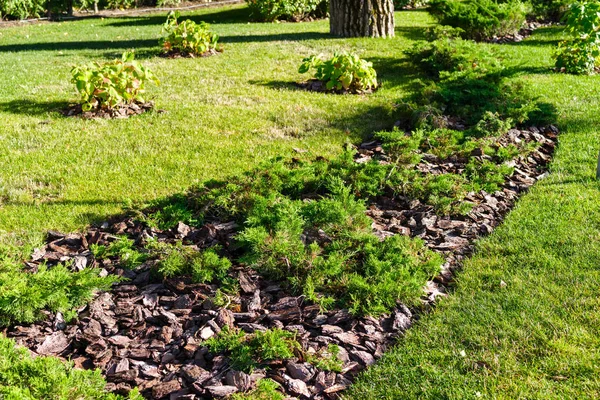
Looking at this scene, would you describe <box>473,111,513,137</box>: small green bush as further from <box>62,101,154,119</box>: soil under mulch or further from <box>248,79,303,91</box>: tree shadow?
<box>62,101,154,119</box>: soil under mulch

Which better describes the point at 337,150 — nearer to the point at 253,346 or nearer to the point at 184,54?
the point at 253,346

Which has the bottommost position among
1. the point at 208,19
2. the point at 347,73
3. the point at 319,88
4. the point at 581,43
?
the point at 319,88

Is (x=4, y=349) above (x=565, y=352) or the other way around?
above

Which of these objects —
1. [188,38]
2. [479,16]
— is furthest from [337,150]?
[479,16]

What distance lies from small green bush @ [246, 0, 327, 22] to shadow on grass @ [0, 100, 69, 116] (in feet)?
31.5

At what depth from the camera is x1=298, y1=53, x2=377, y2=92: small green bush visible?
26.3 feet

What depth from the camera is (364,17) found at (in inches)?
461

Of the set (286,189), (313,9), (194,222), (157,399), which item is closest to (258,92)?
(286,189)

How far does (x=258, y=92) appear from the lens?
26.7 ft

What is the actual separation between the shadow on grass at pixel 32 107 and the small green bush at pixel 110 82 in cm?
49

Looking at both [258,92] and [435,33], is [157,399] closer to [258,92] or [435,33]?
[258,92]

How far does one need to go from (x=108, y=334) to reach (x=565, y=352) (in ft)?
7.94

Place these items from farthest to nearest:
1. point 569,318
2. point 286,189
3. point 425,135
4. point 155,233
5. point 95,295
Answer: point 425,135, point 286,189, point 155,233, point 95,295, point 569,318

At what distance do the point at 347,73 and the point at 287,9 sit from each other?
349 inches
